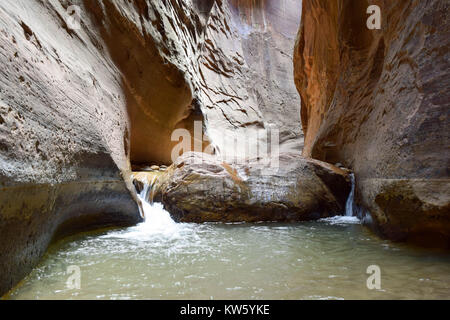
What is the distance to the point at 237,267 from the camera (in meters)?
2.34

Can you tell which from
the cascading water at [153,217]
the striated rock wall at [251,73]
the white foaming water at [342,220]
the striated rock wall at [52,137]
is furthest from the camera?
the striated rock wall at [251,73]

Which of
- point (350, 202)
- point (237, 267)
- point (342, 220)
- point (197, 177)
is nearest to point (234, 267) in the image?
point (237, 267)

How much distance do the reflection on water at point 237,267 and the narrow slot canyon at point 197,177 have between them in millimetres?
19

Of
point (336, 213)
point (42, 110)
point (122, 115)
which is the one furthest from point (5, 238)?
point (336, 213)

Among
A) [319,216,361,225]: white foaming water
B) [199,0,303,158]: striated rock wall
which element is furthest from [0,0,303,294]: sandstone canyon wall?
[199,0,303,158]: striated rock wall

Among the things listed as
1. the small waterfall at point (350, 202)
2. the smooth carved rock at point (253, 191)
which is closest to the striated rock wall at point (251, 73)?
the smooth carved rock at point (253, 191)

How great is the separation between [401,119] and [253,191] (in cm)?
264

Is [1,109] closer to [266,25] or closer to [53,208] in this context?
[53,208]

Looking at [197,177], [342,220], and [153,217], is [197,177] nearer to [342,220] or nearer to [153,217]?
[153,217]

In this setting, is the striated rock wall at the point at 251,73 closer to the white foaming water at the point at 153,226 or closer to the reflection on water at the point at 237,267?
the white foaming water at the point at 153,226

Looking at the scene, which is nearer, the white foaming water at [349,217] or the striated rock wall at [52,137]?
the striated rock wall at [52,137]

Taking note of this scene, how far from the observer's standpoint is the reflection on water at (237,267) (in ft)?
5.92

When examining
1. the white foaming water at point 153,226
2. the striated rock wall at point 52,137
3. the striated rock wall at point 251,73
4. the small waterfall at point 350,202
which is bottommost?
the white foaming water at point 153,226

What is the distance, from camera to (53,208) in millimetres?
2664
